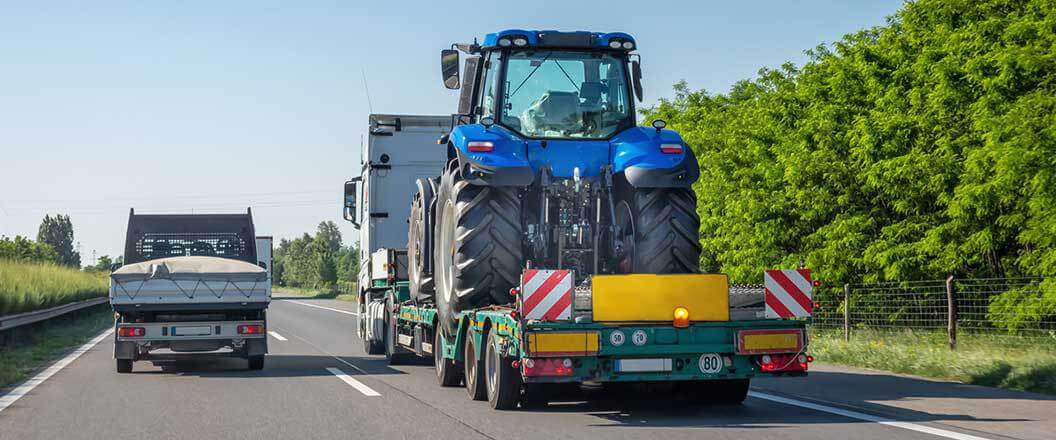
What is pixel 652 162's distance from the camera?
11.1 meters

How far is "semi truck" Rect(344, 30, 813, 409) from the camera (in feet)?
32.4

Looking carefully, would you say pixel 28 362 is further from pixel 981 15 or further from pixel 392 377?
pixel 981 15

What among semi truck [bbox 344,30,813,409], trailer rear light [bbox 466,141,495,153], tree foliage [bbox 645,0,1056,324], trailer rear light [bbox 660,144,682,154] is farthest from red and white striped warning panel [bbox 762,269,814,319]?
tree foliage [bbox 645,0,1056,324]

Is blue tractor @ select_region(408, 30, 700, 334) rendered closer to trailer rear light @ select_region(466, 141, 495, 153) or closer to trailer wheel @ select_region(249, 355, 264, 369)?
trailer rear light @ select_region(466, 141, 495, 153)

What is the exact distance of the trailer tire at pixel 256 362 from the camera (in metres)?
16.8

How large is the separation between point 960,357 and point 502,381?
6.76 meters

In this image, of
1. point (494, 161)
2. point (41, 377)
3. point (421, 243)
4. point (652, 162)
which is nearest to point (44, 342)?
point (41, 377)

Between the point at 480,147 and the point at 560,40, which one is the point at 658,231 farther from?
the point at 560,40

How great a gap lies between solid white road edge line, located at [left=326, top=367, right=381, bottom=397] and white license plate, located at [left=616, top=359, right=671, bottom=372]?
145 inches

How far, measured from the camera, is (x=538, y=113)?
1173cm

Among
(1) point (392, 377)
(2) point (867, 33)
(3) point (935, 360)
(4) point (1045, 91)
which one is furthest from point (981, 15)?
(1) point (392, 377)

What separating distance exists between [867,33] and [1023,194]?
13054mm

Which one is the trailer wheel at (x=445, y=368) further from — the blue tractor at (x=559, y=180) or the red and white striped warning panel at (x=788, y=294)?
the red and white striped warning panel at (x=788, y=294)

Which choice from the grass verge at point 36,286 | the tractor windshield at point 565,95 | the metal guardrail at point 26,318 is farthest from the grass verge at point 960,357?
the grass verge at point 36,286
